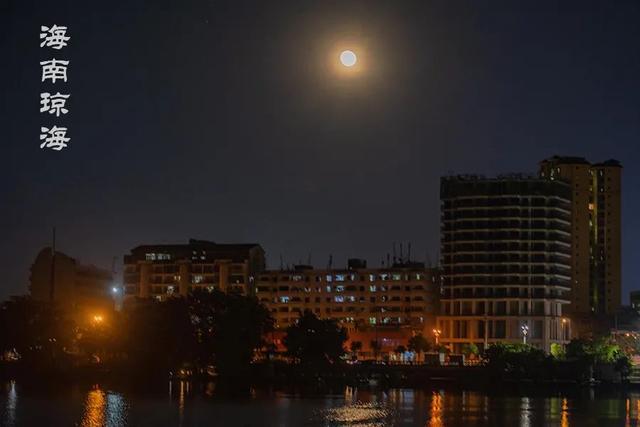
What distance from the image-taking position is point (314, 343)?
155 m

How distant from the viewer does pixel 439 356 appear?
179625 mm

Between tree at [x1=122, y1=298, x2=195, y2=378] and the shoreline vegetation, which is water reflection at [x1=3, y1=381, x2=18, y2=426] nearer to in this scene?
the shoreline vegetation

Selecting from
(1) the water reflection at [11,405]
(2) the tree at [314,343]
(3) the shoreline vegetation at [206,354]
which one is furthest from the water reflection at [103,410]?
(2) the tree at [314,343]

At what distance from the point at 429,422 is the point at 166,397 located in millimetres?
30389

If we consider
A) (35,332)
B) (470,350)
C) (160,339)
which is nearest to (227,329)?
(160,339)

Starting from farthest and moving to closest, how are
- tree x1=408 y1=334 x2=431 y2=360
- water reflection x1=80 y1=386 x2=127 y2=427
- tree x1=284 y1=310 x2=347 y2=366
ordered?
1. tree x1=408 y1=334 x2=431 y2=360
2. tree x1=284 y1=310 x2=347 y2=366
3. water reflection x1=80 y1=386 x2=127 y2=427

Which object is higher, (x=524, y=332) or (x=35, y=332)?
(x=524, y=332)

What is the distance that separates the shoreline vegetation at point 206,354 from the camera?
5595 inches

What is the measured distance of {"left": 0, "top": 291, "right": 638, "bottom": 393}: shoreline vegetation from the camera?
142 m

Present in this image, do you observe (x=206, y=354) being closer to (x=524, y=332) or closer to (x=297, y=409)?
(x=297, y=409)

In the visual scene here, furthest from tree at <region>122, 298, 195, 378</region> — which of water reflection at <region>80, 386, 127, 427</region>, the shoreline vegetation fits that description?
water reflection at <region>80, 386, 127, 427</region>

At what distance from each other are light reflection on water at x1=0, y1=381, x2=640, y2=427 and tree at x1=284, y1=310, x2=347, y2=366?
552 inches

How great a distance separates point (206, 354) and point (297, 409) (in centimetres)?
3272

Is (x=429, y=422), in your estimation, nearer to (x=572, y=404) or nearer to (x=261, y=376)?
(x=572, y=404)
